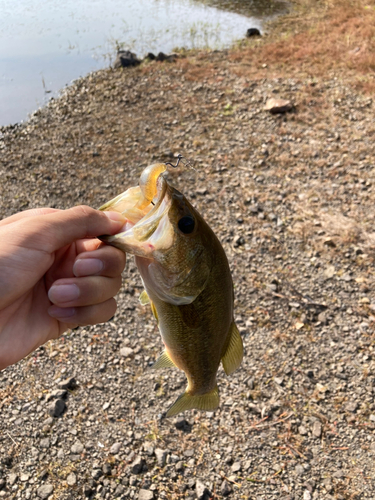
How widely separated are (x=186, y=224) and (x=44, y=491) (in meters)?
3.33

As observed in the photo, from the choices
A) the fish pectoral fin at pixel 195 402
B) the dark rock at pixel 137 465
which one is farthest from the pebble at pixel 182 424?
the fish pectoral fin at pixel 195 402

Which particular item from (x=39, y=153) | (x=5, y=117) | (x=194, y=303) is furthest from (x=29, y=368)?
(x=5, y=117)

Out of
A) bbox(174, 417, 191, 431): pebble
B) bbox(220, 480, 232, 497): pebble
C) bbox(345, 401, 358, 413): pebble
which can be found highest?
bbox(174, 417, 191, 431): pebble

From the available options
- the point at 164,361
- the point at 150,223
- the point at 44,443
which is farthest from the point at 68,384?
the point at 150,223

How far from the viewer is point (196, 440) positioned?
3.86m

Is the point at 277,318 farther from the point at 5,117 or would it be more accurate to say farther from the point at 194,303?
the point at 5,117

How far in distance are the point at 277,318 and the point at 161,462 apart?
2.31 meters

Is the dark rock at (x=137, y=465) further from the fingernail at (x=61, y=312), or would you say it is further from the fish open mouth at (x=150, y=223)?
the fish open mouth at (x=150, y=223)

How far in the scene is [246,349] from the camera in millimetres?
4664

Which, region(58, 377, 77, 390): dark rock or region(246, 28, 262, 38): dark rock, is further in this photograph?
region(246, 28, 262, 38): dark rock

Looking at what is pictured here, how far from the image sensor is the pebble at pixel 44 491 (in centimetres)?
351

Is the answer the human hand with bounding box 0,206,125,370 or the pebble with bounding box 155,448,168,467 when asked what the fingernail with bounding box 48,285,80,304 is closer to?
the human hand with bounding box 0,206,125,370

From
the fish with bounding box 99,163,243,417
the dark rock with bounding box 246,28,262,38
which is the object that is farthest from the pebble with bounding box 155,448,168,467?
the dark rock with bounding box 246,28,262,38

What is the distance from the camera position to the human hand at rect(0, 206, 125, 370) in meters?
1.97
